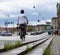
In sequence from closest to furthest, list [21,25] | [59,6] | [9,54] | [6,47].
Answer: [9,54] < [6,47] < [21,25] < [59,6]

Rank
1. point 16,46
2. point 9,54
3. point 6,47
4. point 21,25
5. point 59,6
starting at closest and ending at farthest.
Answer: point 9,54, point 6,47, point 16,46, point 21,25, point 59,6

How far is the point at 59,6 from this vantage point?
186m

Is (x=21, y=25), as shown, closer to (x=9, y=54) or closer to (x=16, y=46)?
(x=16, y=46)

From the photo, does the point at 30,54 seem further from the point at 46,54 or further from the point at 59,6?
the point at 59,6

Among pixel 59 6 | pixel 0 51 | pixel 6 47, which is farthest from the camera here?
pixel 59 6

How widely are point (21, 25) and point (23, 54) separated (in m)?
8.25

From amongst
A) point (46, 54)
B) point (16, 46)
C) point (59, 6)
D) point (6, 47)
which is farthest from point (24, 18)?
point (59, 6)

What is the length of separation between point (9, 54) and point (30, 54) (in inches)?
62.5

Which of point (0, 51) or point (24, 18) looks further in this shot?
point (24, 18)

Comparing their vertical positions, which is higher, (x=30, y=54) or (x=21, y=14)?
(x=21, y=14)

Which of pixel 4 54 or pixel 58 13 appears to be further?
pixel 58 13

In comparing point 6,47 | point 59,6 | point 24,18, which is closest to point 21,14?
point 24,18

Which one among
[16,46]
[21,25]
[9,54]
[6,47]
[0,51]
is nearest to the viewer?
[9,54]

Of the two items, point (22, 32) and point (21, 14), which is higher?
point (21, 14)
